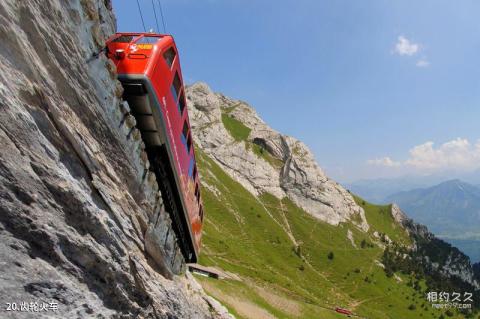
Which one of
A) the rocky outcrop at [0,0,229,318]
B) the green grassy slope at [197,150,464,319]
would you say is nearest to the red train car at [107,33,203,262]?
the rocky outcrop at [0,0,229,318]

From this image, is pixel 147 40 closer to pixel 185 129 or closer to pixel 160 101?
pixel 160 101

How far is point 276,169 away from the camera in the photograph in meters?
179

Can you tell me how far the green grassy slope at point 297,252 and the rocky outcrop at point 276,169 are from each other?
6749 millimetres

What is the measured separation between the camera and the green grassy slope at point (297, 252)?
91.6 metres

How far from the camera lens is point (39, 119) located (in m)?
8.22

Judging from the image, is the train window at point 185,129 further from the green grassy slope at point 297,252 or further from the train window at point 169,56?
the green grassy slope at point 297,252

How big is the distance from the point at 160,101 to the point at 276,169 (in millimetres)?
167036

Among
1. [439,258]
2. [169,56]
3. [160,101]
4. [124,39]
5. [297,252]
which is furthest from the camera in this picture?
[439,258]

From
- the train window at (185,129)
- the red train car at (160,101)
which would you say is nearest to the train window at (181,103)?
the red train car at (160,101)

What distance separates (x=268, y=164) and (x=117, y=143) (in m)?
166

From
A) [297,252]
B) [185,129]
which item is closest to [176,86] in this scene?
[185,129]

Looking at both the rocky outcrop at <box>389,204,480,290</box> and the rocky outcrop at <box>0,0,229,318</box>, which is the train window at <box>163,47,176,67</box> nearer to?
the rocky outcrop at <box>0,0,229,318</box>

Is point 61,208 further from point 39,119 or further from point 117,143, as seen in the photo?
point 117,143

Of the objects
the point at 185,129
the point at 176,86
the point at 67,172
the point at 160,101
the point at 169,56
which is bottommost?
the point at 67,172
